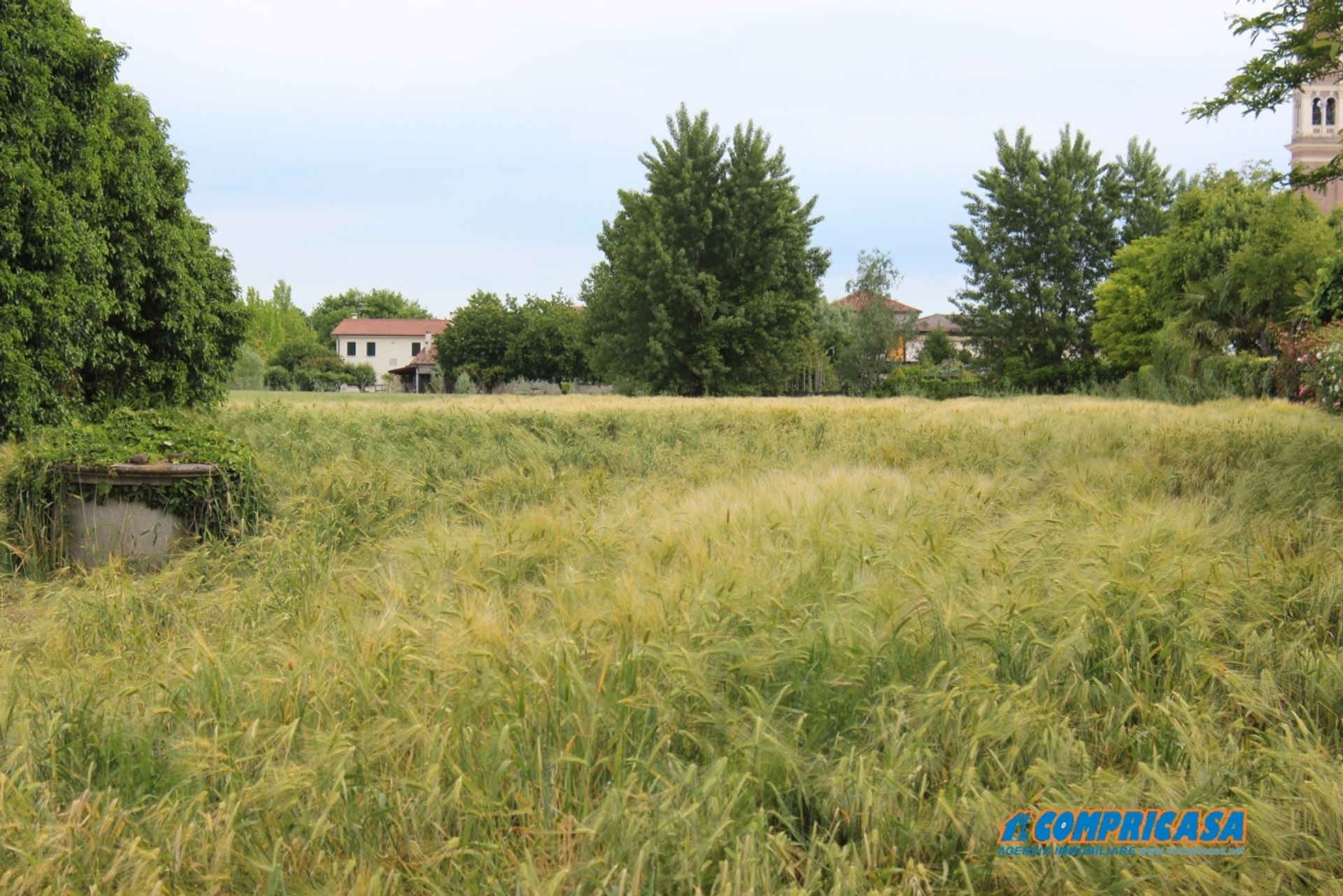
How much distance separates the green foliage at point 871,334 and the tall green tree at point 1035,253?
136 inches

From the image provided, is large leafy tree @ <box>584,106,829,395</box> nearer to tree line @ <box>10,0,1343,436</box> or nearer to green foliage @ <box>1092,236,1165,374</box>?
tree line @ <box>10,0,1343,436</box>

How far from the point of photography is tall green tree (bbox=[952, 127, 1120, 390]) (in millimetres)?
41188

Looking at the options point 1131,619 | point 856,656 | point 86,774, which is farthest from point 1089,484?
point 86,774

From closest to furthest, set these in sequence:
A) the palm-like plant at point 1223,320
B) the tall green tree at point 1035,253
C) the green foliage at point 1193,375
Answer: the green foliage at point 1193,375 < the palm-like plant at point 1223,320 < the tall green tree at point 1035,253

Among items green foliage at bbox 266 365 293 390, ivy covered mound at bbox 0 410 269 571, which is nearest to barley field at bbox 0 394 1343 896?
ivy covered mound at bbox 0 410 269 571

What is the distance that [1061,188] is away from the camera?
40.8m

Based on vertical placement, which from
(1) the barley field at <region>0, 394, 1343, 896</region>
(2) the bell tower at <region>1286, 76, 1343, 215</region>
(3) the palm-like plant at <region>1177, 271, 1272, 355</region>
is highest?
(2) the bell tower at <region>1286, 76, 1343, 215</region>

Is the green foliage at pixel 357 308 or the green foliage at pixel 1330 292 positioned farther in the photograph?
the green foliage at pixel 357 308

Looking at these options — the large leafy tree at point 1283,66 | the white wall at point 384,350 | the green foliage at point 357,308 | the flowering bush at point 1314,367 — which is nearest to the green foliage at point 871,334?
the flowering bush at point 1314,367

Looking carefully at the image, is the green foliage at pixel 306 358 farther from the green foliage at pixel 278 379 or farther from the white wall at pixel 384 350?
the white wall at pixel 384 350

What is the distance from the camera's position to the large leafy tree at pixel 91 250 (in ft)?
25.3

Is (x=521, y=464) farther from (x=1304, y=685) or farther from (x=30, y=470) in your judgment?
(x=1304, y=685)

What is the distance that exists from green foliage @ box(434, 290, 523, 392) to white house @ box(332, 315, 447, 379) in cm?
3049

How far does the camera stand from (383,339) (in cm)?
9500
